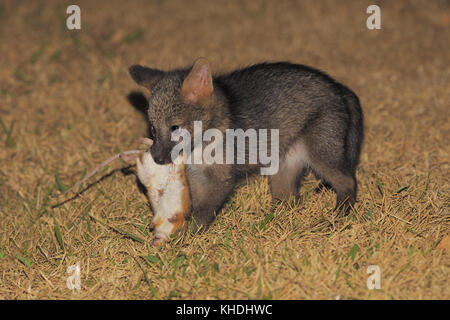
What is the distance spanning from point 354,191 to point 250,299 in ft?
4.97

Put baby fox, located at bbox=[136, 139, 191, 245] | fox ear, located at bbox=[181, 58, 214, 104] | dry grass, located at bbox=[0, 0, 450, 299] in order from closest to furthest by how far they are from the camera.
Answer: dry grass, located at bbox=[0, 0, 450, 299] → baby fox, located at bbox=[136, 139, 191, 245] → fox ear, located at bbox=[181, 58, 214, 104]

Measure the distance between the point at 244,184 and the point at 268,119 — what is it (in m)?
0.62

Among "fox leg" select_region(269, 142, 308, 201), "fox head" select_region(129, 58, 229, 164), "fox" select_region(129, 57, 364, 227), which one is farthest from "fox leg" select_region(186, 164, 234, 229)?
"fox leg" select_region(269, 142, 308, 201)

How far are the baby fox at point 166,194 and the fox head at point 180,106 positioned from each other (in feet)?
0.27

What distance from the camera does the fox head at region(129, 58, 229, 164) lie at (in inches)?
156

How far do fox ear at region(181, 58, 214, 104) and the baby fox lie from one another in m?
0.47

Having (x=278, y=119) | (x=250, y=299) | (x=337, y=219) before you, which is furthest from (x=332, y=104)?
(x=250, y=299)

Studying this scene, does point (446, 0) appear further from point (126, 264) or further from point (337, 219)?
point (126, 264)

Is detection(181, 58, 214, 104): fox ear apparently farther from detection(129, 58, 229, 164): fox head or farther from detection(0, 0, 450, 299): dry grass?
detection(0, 0, 450, 299): dry grass

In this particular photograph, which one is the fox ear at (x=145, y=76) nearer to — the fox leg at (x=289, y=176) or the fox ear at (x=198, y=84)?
the fox ear at (x=198, y=84)

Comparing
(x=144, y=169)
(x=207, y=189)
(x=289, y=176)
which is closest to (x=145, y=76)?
(x=144, y=169)

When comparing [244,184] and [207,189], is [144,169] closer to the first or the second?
[207,189]

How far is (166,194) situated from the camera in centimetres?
388

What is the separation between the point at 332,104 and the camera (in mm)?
4371
